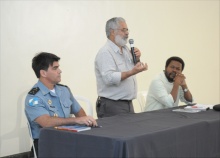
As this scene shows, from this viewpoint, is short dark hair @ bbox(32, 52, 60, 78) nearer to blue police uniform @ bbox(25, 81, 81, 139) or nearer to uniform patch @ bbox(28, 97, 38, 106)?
blue police uniform @ bbox(25, 81, 81, 139)

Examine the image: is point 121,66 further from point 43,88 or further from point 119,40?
point 43,88

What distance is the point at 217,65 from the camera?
6.69 meters

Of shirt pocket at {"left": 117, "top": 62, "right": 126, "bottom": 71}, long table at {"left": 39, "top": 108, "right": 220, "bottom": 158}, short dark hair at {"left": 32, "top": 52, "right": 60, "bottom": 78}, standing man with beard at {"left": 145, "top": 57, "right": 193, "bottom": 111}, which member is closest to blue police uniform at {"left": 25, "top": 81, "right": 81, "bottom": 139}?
short dark hair at {"left": 32, "top": 52, "right": 60, "bottom": 78}

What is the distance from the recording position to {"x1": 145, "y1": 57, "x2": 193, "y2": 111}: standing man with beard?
3549mm

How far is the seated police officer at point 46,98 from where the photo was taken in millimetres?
2637

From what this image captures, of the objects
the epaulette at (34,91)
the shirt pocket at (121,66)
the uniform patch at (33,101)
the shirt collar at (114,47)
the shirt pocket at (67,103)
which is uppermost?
the shirt collar at (114,47)

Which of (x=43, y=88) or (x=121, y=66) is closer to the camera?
(x=43, y=88)

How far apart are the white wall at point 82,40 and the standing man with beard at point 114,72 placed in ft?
3.83

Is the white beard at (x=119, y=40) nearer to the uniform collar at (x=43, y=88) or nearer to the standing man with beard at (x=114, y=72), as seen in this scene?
the standing man with beard at (x=114, y=72)

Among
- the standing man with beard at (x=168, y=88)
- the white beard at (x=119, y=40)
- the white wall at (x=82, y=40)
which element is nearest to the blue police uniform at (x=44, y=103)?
the white beard at (x=119, y=40)

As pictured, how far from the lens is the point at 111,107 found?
3209 mm

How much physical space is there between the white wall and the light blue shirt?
1175 millimetres

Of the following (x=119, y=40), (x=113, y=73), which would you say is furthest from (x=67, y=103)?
(x=119, y=40)

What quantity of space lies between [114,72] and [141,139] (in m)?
1.13
